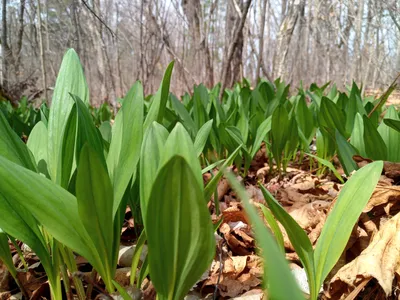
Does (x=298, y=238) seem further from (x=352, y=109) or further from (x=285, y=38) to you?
(x=285, y=38)

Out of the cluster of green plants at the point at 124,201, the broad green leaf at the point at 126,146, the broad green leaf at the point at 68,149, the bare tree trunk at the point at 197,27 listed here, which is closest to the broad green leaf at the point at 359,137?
the cluster of green plants at the point at 124,201

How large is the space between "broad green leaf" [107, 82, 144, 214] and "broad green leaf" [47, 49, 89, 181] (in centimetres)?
11

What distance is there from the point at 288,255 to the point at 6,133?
72 cm

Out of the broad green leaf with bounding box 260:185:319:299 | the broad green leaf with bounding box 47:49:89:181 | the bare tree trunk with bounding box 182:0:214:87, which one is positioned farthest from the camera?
the bare tree trunk with bounding box 182:0:214:87

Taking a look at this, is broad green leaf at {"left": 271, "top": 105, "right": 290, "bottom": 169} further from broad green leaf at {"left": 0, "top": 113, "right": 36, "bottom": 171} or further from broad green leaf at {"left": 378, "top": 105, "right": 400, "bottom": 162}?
broad green leaf at {"left": 0, "top": 113, "right": 36, "bottom": 171}

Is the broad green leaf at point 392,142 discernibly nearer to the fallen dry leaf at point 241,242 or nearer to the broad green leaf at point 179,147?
the fallen dry leaf at point 241,242

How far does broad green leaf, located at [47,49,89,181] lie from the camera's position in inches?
32.7

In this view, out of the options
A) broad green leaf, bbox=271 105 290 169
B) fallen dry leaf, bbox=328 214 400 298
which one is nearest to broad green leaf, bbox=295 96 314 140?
broad green leaf, bbox=271 105 290 169

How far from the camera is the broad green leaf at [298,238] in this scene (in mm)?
625

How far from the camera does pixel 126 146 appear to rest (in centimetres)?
76

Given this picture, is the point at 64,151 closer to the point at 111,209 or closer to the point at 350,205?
the point at 111,209

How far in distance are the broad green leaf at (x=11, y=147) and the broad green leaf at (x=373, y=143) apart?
1.02 m

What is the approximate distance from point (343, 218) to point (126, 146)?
43 cm

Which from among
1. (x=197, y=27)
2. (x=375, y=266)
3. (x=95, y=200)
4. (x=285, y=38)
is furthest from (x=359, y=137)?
(x=285, y=38)
